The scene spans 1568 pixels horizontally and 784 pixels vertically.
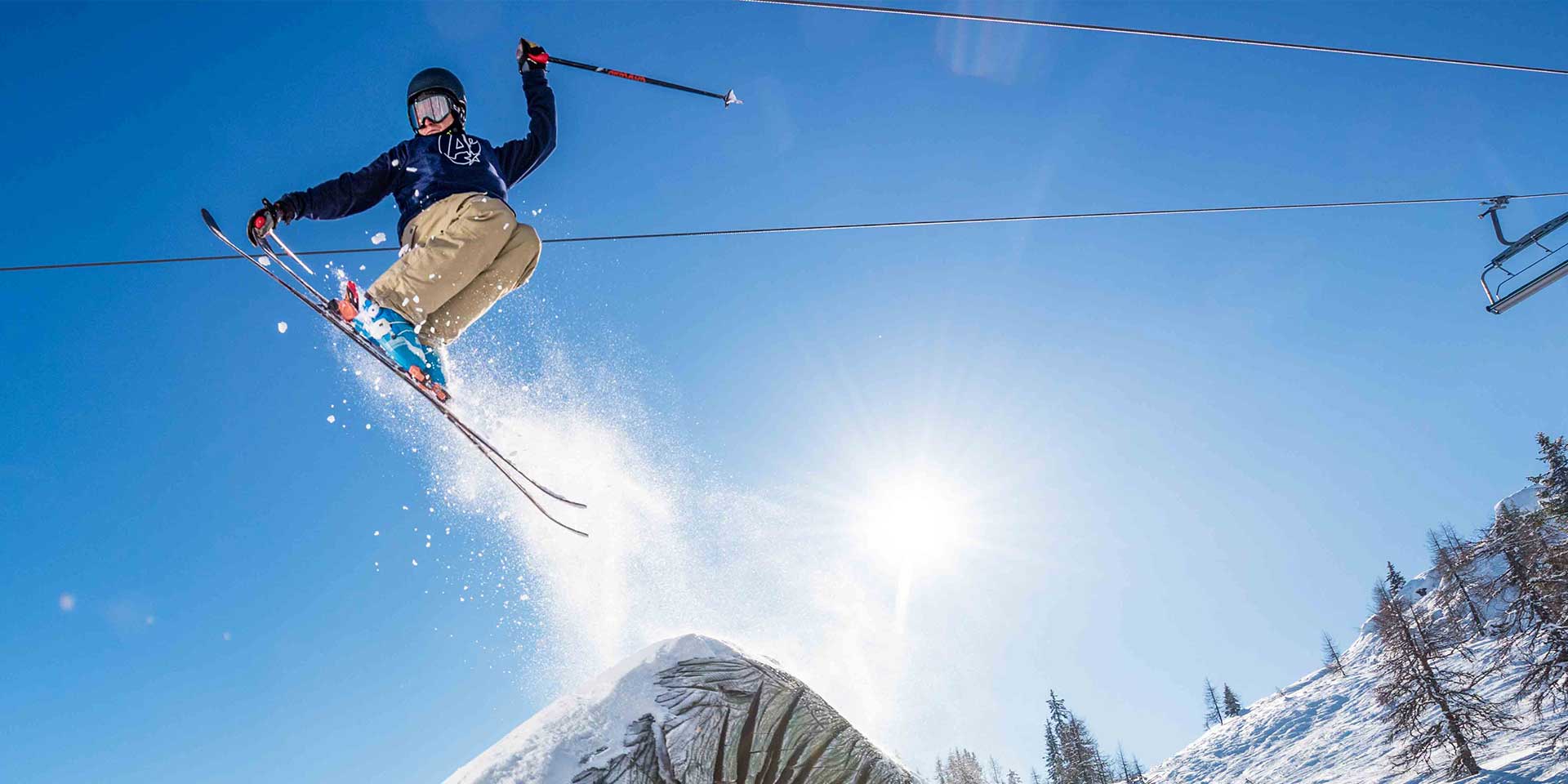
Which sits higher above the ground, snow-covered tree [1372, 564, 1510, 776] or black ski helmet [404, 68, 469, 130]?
black ski helmet [404, 68, 469, 130]

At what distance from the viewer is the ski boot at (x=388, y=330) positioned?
4754mm

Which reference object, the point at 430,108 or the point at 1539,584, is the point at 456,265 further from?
the point at 1539,584

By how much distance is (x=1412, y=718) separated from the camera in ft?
78.3

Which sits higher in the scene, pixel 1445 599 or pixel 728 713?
pixel 1445 599

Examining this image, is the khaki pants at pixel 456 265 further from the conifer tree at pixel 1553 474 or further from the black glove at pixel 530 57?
the conifer tree at pixel 1553 474

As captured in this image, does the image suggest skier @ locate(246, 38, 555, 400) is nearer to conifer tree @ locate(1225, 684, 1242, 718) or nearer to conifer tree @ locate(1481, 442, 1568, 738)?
conifer tree @ locate(1481, 442, 1568, 738)

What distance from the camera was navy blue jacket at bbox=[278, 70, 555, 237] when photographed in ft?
15.1

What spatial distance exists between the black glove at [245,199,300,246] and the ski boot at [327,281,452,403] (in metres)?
0.53

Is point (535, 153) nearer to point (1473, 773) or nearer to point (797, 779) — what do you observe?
point (797, 779)

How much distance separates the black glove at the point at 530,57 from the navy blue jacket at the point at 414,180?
716mm

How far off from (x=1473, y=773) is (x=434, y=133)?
3523 cm

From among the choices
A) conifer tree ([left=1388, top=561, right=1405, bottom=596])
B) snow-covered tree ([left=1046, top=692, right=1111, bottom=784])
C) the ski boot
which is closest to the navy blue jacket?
the ski boot

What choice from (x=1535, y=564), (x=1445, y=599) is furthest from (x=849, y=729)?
(x=1535, y=564)

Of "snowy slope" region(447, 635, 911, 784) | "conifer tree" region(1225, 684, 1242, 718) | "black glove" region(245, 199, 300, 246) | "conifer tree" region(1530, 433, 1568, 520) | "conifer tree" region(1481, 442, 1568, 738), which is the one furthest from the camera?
"conifer tree" region(1225, 684, 1242, 718)
